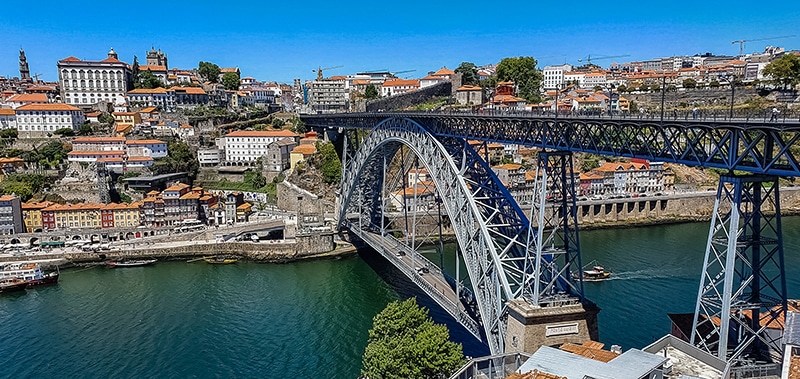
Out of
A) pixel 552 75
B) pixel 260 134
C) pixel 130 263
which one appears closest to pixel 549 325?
pixel 130 263

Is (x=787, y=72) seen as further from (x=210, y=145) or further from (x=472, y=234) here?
(x=210, y=145)

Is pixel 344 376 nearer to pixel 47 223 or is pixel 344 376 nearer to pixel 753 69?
pixel 47 223

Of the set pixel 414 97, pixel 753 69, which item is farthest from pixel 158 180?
pixel 753 69

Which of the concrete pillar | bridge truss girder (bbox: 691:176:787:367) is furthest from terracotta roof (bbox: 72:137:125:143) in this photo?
bridge truss girder (bbox: 691:176:787:367)

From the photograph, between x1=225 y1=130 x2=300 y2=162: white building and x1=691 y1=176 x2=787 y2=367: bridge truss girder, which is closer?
x1=691 y1=176 x2=787 y2=367: bridge truss girder

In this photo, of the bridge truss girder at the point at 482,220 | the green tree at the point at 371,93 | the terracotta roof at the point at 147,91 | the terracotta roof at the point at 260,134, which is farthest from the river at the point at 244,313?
the green tree at the point at 371,93

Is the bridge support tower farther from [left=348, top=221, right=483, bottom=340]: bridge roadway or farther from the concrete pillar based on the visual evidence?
[left=348, top=221, right=483, bottom=340]: bridge roadway
